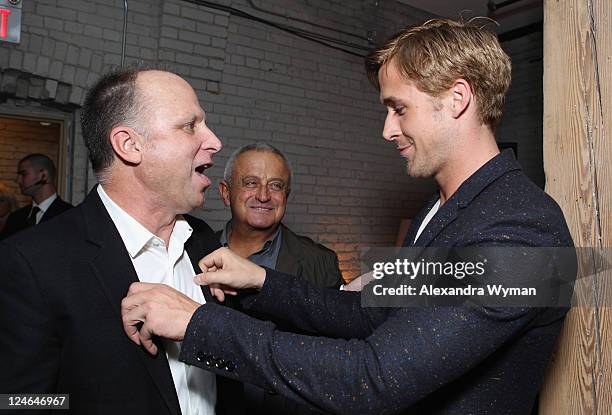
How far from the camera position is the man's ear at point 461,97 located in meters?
1.43

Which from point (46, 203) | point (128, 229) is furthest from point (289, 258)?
point (46, 203)

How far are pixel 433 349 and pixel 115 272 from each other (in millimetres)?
866

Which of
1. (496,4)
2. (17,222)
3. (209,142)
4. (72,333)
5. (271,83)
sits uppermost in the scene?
(496,4)

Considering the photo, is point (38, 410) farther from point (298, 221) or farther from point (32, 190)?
point (298, 221)

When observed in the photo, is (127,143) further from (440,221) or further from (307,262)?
(307,262)

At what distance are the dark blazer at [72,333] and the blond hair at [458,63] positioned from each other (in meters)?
0.99

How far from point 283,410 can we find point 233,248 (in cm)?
104

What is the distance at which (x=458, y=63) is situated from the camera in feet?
4.70

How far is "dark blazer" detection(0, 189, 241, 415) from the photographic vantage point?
128cm

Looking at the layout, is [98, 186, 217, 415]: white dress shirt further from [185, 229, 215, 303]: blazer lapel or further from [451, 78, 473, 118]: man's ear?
[451, 78, 473, 118]: man's ear

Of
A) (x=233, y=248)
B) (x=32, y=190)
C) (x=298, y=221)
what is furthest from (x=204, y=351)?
(x=298, y=221)

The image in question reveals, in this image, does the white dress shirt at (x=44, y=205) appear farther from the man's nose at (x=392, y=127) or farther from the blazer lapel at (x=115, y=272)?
the man's nose at (x=392, y=127)

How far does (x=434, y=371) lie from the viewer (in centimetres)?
109

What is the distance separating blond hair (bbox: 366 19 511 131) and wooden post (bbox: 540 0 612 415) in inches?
13.7
